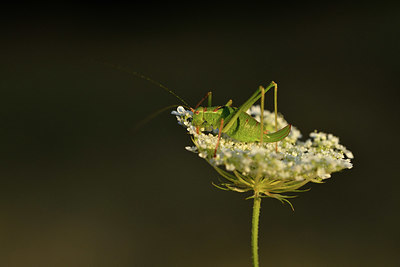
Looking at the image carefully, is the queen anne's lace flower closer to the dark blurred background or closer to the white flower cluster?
the white flower cluster

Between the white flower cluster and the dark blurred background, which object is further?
the dark blurred background

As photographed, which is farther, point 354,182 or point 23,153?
point 23,153

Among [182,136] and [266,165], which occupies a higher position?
[182,136]

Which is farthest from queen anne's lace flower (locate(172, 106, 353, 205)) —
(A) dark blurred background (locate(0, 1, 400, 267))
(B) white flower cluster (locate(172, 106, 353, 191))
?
(A) dark blurred background (locate(0, 1, 400, 267))

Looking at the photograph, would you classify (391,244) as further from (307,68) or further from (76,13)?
(76,13)

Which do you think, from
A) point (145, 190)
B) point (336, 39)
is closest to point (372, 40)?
point (336, 39)

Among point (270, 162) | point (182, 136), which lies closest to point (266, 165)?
point (270, 162)

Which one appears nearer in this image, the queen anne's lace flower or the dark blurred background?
the queen anne's lace flower

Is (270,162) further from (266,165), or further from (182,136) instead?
(182,136)
